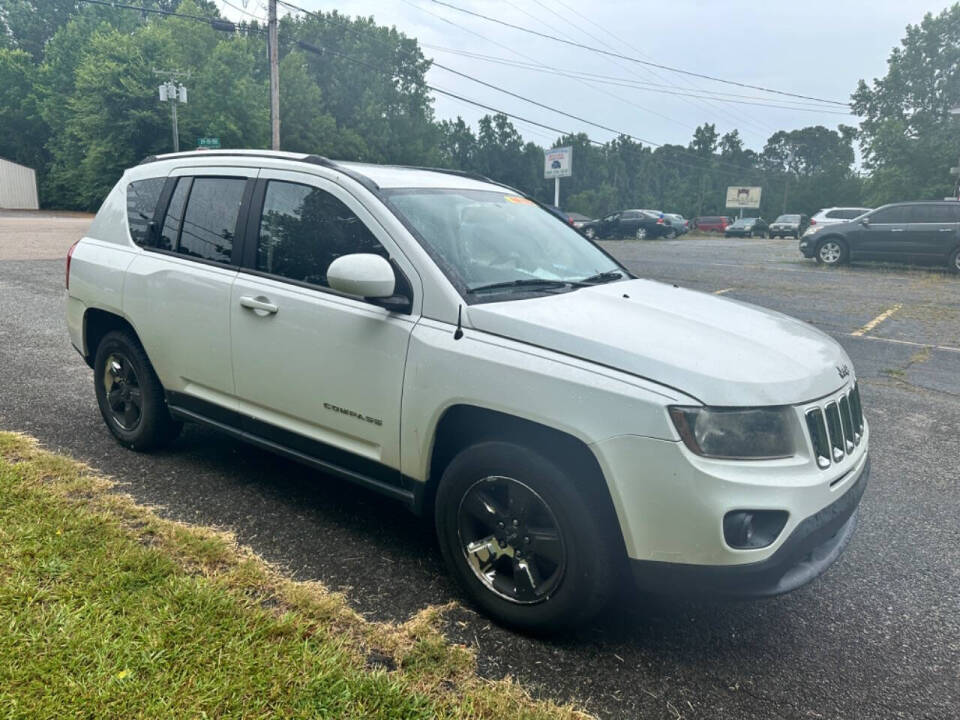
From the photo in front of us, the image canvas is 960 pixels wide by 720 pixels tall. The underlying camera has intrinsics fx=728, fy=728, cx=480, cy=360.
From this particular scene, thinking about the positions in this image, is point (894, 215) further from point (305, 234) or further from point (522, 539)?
point (522, 539)

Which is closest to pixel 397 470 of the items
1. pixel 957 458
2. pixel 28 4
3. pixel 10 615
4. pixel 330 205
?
pixel 330 205

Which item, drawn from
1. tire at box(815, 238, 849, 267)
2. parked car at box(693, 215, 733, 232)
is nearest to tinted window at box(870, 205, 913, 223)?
tire at box(815, 238, 849, 267)

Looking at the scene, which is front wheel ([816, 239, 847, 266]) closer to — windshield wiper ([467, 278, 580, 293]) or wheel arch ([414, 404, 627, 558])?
windshield wiper ([467, 278, 580, 293])

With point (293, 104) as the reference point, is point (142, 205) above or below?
below

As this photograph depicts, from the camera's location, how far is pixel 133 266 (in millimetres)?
4188

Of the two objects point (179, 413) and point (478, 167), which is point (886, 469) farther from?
point (478, 167)

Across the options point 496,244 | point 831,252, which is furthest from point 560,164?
point 496,244

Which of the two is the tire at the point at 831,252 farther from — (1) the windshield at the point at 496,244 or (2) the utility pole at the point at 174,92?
(2) the utility pole at the point at 174,92

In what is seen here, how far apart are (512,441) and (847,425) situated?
131 centimetres

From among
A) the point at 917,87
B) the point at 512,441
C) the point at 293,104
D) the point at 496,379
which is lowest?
the point at 512,441

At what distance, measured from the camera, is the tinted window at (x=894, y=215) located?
54.5 feet

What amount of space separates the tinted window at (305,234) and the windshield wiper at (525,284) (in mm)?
457

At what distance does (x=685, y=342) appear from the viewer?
2641 millimetres

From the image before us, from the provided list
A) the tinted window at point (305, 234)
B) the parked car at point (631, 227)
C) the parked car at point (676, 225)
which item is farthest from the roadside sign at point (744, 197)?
the tinted window at point (305, 234)
